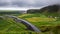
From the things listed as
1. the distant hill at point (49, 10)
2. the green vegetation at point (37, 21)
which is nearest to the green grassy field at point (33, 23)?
the green vegetation at point (37, 21)

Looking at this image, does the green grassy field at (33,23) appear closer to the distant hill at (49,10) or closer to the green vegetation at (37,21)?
the green vegetation at (37,21)

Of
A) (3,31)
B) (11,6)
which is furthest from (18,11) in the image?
(3,31)

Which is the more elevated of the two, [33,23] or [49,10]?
[49,10]

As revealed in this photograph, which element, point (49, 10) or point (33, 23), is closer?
point (33, 23)

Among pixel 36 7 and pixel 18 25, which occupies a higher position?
pixel 36 7

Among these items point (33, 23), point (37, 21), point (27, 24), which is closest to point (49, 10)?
point (37, 21)

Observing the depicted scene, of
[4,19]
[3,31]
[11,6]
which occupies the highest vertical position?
[11,6]

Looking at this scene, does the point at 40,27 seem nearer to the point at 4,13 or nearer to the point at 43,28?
the point at 43,28

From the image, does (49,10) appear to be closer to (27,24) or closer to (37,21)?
(37,21)

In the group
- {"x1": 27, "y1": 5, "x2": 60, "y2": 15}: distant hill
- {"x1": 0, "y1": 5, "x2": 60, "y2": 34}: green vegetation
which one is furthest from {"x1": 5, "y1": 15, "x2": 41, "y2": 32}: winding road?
{"x1": 27, "y1": 5, "x2": 60, "y2": 15}: distant hill
